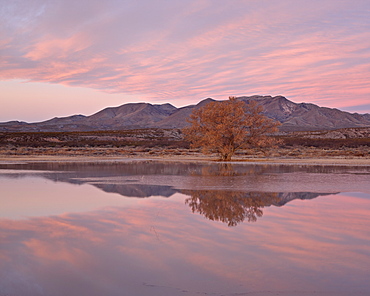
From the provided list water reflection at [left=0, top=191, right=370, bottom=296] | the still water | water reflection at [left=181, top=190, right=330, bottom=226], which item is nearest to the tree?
water reflection at [left=181, top=190, right=330, bottom=226]

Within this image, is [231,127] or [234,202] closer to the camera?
[234,202]

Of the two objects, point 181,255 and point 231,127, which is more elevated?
point 231,127

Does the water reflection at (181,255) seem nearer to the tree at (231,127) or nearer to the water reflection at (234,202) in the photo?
the water reflection at (234,202)

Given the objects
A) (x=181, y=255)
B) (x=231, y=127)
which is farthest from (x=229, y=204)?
(x=231, y=127)

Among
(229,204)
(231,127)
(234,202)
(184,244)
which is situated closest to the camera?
(184,244)

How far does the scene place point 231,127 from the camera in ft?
111

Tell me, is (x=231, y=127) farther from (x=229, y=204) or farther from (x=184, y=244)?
(x=184, y=244)

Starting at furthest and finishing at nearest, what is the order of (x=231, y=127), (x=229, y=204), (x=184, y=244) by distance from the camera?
(x=231, y=127) < (x=229, y=204) < (x=184, y=244)

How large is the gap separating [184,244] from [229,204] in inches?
170

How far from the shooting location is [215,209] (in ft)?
34.3

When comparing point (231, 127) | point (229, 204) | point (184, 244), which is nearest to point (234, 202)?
point (229, 204)

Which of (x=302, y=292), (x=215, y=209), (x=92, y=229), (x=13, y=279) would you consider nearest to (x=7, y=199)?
(x=92, y=229)

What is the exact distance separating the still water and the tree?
20537mm

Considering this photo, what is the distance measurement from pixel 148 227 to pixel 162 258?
2168 millimetres
